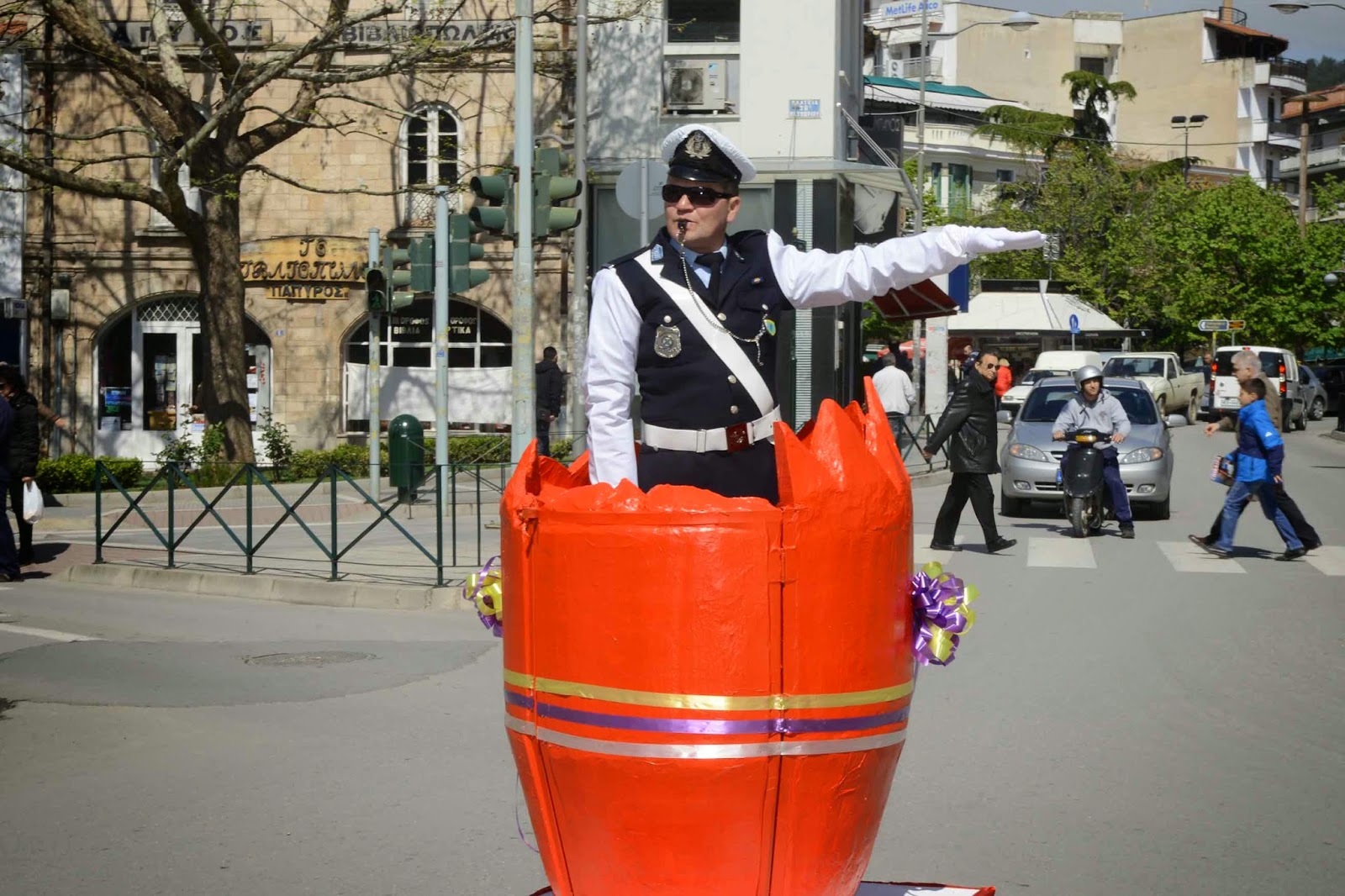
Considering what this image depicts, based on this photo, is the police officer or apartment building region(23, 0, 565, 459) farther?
apartment building region(23, 0, 565, 459)

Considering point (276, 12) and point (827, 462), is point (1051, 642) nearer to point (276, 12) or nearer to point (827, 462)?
point (827, 462)

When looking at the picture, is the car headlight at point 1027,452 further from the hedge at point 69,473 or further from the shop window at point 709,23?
the shop window at point 709,23

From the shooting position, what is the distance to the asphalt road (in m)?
5.36

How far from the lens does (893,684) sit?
353 centimetres

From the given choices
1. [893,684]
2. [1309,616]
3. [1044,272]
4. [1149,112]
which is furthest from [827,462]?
[1149,112]

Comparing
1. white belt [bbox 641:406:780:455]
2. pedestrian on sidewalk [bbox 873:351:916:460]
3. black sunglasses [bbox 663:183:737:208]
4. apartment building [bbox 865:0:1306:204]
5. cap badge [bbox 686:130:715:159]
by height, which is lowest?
pedestrian on sidewalk [bbox 873:351:916:460]

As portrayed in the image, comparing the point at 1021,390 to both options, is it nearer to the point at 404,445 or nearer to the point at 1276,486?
the point at 404,445

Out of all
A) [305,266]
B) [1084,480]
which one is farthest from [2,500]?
[305,266]

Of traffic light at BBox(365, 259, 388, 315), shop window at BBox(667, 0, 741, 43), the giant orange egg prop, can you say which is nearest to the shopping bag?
traffic light at BBox(365, 259, 388, 315)

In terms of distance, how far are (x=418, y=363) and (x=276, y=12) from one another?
667cm

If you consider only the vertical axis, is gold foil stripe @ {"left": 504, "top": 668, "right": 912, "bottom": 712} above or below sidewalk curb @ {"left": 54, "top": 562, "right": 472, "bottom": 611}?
above

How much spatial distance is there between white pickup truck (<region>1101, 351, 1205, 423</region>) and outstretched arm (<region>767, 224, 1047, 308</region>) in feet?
120

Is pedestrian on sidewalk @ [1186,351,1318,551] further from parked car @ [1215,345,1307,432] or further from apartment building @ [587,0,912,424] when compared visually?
parked car @ [1215,345,1307,432]

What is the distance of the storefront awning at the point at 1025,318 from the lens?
5634 cm
